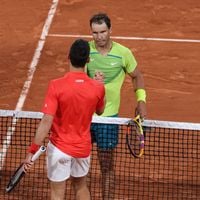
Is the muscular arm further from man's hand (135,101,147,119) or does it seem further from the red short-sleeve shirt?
man's hand (135,101,147,119)

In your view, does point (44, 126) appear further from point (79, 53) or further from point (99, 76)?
point (99, 76)

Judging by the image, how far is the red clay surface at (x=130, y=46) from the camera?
11.8 meters

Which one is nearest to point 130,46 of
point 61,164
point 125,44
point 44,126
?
point 125,44

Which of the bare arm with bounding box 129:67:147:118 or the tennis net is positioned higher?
the bare arm with bounding box 129:67:147:118

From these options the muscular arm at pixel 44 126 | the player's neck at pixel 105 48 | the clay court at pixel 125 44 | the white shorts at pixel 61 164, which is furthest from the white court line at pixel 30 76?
the muscular arm at pixel 44 126

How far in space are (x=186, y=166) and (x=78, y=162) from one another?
310 cm

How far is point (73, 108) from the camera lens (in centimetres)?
654

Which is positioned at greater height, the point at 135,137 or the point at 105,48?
the point at 105,48

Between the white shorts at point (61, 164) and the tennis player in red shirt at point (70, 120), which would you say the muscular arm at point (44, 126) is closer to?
the tennis player in red shirt at point (70, 120)

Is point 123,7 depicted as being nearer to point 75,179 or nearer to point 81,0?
point 81,0

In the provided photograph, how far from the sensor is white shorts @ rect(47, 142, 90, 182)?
673 cm

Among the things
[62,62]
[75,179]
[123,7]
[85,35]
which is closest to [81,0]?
[123,7]

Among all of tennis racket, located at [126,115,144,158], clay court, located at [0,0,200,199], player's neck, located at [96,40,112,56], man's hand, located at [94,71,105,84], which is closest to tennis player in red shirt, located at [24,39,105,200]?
man's hand, located at [94,71,105,84]

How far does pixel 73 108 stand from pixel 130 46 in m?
7.56
